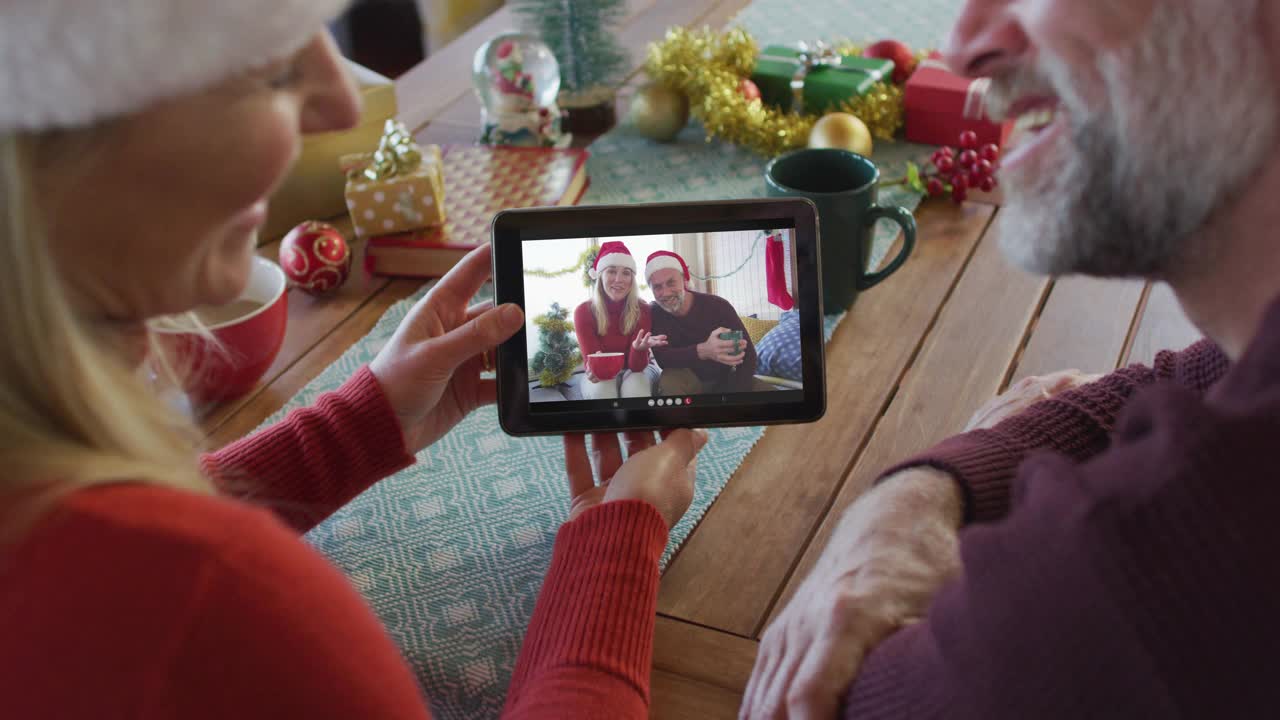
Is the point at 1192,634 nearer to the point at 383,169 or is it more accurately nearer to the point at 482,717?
the point at 482,717

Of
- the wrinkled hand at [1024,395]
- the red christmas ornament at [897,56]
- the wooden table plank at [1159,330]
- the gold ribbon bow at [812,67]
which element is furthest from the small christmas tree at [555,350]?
the red christmas ornament at [897,56]

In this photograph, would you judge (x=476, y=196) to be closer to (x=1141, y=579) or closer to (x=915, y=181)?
(x=915, y=181)

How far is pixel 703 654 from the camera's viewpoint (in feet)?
2.55

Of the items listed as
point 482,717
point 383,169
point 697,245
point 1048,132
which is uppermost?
point 1048,132

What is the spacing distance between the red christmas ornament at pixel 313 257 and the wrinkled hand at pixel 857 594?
0.70 m

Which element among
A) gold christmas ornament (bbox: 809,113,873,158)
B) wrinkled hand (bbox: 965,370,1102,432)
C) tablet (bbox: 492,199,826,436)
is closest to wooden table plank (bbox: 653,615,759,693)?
tablet (bbox: 492,199,826,436)

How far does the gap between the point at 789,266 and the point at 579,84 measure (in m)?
0.78

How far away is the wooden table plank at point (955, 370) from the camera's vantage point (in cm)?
94

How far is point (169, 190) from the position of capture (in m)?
0.46

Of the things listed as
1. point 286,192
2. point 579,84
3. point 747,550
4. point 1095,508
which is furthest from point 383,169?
point 1095,508

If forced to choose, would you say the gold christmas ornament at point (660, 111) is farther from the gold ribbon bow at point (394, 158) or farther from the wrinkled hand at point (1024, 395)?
the wrinkled hand at point (1024, 395)

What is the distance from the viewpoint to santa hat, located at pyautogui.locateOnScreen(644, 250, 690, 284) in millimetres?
899

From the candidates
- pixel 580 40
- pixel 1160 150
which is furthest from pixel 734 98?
pixel 1160 150

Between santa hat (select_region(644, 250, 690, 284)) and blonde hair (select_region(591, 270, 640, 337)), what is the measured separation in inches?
0.5
